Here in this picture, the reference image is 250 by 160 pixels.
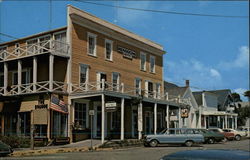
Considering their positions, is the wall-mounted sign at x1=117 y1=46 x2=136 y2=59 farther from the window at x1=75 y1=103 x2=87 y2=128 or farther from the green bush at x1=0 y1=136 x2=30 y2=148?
the green bush at x1=0 y1=136 x2=30 y2=148

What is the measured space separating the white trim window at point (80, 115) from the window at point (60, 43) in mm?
4370

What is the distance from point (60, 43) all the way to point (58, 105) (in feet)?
16.5

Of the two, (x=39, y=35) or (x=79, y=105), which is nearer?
(x=79, y=105)

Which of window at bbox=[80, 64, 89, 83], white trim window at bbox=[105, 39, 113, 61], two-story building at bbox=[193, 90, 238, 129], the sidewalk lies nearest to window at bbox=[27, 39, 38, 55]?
window at bbox=[80, 64, 89, 83]

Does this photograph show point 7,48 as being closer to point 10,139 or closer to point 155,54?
point 10,139

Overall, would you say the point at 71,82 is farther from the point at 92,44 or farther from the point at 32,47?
the point at 32,47

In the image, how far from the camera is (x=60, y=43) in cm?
2717

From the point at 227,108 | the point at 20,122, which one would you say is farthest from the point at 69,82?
the point at 227,108

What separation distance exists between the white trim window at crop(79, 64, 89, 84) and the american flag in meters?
3.01

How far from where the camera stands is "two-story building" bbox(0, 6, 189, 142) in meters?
25.7

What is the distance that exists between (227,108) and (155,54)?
81.8ft

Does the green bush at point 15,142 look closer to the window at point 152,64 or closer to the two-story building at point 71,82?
the two-story building at point 71,82

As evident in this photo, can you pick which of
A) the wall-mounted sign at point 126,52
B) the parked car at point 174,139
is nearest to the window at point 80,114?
the parked car at point 174,139

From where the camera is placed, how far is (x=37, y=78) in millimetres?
28672
